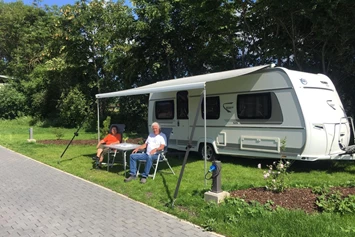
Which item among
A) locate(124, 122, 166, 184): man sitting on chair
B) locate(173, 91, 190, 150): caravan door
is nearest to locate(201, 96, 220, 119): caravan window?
locate(173, 91, 190, 150): caravan door

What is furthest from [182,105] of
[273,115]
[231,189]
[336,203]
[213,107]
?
[336,203]

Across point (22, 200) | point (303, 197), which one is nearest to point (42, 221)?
point (22, 200)

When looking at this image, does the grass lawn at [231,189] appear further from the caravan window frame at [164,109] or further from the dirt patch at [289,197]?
the caravan window frame at [164,109]

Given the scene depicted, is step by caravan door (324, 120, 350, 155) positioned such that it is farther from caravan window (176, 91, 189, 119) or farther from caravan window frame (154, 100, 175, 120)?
caravan window frame (154, 100, 175, 120)

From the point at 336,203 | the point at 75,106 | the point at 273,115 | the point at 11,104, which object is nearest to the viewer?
the point at 336,203

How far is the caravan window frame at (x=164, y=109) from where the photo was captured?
10.8 metres

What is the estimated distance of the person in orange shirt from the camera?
879 cm

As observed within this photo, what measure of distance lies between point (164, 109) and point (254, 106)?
12.5 feet

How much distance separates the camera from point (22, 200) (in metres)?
5.94

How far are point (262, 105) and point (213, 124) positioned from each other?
1.72m

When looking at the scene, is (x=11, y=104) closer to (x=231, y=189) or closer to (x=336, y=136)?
(x=231, y=189)

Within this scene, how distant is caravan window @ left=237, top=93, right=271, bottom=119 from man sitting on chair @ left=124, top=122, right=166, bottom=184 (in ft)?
7.63

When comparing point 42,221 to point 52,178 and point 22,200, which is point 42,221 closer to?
point 22,200

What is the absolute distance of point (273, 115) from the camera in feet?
25.6
